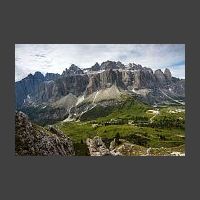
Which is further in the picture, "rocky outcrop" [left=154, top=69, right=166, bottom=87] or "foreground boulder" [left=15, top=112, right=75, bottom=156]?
"rocky outcrop" [left=154, top=69, right=166, bottom=87]

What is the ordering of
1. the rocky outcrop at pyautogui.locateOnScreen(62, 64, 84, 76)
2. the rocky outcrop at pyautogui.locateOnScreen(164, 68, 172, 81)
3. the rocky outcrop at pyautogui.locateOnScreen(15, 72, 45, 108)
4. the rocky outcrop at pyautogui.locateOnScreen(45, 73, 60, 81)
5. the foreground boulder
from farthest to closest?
the rocky outcrop at pyautogui.locateOnScreen(45, 73, 60, 81) < the rocky outcrop at pyautogui.locateOnScreen(62, 64, 84, 76) < the rocky outcrop at pyautogui.locateOnScreen(164, 68, 172, 81) < the rocky outcrop at pyautogui.locateOnScreen(15, 72, 45, 108) < the foreground boulder

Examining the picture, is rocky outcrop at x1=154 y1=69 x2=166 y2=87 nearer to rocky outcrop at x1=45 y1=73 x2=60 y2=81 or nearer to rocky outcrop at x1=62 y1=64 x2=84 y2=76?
rocky outcrop at x1=62 y1=64 x2=84 y2=76

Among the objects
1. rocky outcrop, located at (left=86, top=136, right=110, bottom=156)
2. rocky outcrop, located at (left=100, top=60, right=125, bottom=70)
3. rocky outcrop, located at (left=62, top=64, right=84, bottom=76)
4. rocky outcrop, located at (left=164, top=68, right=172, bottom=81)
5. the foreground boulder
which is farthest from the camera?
rocky outcrop, located at (left=62, top=64, right=84, bottom=76)

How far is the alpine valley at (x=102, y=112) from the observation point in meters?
27.8

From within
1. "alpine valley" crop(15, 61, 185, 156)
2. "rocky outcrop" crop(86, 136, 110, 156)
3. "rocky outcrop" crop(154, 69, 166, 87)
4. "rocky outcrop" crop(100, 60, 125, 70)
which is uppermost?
"rocky outcrop" crop(100, 60, 125, 70)

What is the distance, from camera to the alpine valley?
2780cm

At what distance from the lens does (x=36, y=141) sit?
27.5 metres

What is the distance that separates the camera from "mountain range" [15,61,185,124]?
28.5 meters

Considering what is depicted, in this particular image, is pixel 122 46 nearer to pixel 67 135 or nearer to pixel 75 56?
pixel 75 56

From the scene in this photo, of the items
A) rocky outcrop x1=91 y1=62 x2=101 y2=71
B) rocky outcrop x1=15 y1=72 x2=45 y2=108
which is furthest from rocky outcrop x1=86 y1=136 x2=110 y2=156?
rocky outcrop x1=15 y1=72 x2=45 y2=108

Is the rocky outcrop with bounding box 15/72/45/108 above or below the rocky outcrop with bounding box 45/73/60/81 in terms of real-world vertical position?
below

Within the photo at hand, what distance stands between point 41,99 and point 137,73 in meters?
4.92

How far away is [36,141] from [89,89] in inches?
146

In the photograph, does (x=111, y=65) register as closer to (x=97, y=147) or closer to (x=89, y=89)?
(x=89, y=89)
